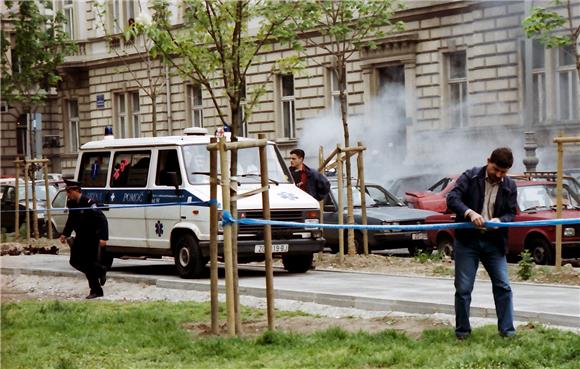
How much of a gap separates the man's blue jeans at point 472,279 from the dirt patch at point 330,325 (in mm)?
590

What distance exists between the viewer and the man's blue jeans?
10.5 meters

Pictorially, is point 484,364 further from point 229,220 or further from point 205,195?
point 205,195

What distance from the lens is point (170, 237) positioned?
716 inches

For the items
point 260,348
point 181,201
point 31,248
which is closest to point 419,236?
point 181,201

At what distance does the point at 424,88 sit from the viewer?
38938 mm

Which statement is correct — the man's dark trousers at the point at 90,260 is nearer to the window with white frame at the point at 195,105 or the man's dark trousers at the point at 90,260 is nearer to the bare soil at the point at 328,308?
the bare soil at the point at 328,308

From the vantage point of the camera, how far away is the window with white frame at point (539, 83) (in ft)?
118

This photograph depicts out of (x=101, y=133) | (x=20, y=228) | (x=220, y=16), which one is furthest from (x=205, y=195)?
(x=101, y=133)

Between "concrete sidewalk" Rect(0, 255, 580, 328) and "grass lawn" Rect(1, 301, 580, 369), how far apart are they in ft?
5.03

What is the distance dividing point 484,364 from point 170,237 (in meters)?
9.70

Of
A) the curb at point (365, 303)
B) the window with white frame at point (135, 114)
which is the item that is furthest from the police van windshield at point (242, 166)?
the window with white frame at point (135, 114)

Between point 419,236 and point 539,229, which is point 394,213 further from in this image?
point 539,229

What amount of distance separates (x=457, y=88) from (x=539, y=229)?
19.3 metres

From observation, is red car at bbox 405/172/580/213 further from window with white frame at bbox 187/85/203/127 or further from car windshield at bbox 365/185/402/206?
window with white frame at bbox 187/85/203/127
